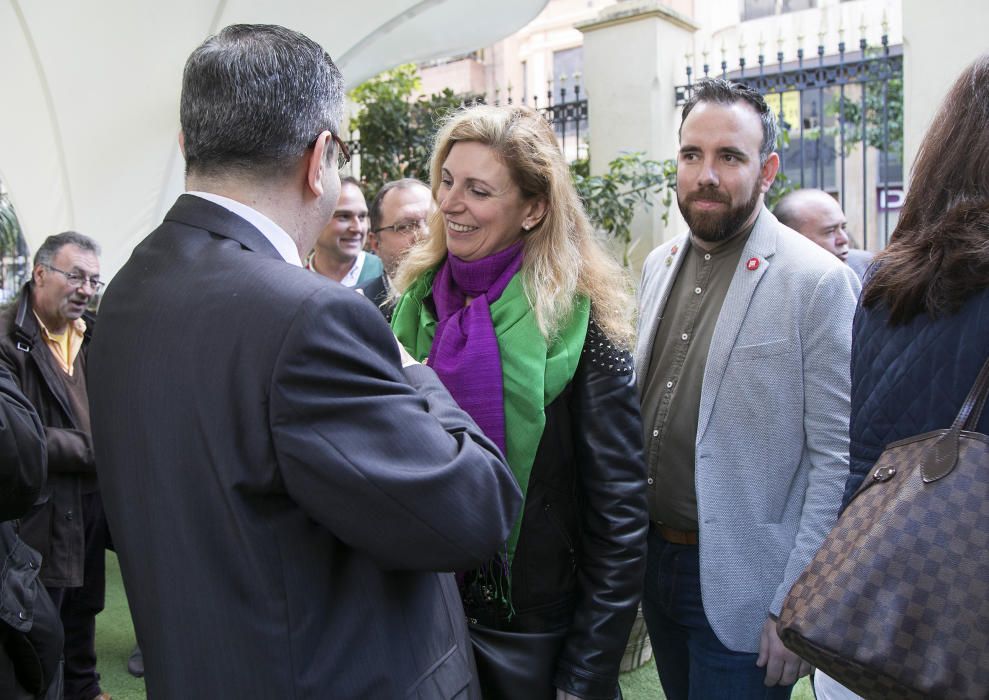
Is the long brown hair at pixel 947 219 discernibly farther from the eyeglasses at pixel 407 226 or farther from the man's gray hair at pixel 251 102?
the eyeglasses at pixel 407 226

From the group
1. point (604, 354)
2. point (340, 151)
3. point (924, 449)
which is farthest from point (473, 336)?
point (924, 449)

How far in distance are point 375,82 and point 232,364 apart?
30.5 ft


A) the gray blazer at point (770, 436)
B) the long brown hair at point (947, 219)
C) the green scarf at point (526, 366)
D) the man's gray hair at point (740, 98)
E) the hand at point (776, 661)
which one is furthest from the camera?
the man's gray hair at point (740, 98)

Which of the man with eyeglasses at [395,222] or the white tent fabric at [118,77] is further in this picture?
the white tent fabric at [118,77]

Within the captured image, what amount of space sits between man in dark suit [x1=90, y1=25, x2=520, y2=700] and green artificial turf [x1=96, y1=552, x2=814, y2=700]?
2.90 meters

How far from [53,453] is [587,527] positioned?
2.72 m

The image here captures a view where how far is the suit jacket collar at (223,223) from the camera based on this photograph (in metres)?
1.43

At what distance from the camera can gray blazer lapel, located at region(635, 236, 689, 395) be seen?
2713mm

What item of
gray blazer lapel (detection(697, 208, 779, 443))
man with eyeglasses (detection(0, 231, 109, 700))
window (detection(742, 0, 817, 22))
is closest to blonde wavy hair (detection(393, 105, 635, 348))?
gray blazer lapel (detection(697, 208, 779, 443))

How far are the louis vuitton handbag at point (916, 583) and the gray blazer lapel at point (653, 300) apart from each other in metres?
1.26

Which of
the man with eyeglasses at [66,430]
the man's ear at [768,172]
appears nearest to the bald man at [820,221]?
the man's ear at [768,172]

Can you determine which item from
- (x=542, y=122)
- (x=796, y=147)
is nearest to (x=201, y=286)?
(x=542, y=122)

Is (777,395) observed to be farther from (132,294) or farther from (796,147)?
(796,147)

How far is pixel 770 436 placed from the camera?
235cm
